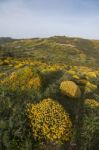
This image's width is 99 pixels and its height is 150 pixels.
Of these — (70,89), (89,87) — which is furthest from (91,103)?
(89,87)

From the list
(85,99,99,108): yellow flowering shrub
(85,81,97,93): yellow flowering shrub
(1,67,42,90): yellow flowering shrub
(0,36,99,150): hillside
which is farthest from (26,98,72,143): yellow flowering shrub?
(85,81,97,93): yellow flowering shrub

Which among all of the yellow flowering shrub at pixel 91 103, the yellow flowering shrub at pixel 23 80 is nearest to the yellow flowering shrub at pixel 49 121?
the yellow flowering shrub at pixel 23 80

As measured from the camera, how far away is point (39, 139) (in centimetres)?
1492

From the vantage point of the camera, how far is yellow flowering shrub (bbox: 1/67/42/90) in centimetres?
1803

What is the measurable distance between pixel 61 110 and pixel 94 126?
2085 millimetres

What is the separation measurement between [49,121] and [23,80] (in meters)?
3.90

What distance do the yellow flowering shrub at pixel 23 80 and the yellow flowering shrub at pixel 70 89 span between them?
64.3 inches

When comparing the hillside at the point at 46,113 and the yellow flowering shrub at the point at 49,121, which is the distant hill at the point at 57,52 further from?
the yellow flowering shrub at the point at 49,121

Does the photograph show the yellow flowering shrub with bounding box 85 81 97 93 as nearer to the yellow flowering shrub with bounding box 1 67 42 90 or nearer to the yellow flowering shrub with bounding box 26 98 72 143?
the yellow flowering shrub with bounding box 1 67 42 90

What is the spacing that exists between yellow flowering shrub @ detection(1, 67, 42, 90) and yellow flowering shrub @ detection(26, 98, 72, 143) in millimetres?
1889

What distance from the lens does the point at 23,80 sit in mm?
18422

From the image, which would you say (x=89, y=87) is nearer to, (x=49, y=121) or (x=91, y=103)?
(x=91, y=103)

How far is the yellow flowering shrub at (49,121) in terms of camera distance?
15039 millimetres

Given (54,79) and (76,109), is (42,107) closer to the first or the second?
(76,109)
